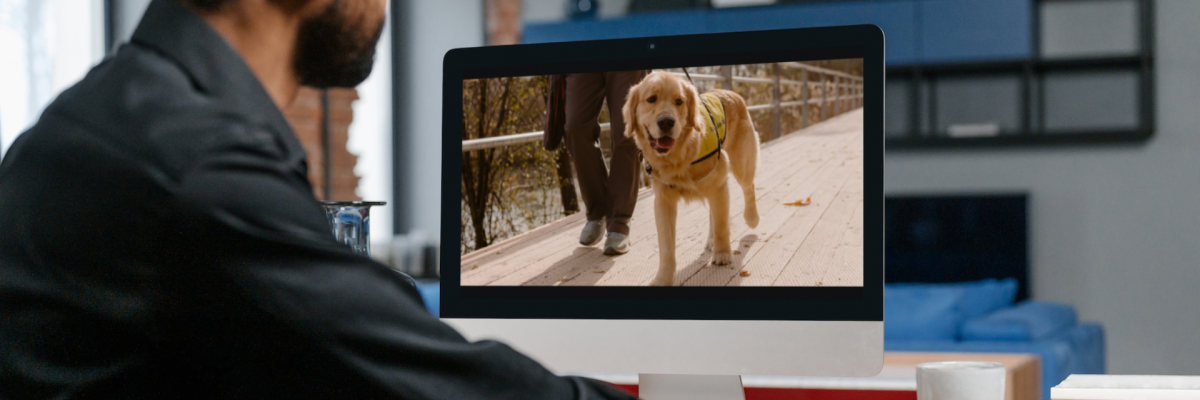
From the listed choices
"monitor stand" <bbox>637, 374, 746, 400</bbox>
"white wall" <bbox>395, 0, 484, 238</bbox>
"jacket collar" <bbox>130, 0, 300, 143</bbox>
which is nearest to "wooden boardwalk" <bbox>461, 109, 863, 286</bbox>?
"monitor stand" <bbox>637, 374, 746, 400</bbox>

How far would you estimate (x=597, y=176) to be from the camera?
3.39ft

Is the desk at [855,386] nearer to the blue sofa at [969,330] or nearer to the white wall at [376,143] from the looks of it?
the blue sofa at [969,330]

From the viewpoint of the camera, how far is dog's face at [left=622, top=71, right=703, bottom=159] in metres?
1.02

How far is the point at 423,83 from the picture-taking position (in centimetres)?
535

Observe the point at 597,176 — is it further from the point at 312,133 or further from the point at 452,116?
the point at 312,133

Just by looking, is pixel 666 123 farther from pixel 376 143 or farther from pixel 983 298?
pixel 376 143

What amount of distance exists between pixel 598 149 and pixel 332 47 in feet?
1.47

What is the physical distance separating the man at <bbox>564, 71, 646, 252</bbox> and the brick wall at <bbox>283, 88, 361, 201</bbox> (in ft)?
11.3

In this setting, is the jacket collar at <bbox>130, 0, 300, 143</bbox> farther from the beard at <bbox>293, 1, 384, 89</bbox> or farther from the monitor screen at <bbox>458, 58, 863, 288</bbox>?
the monitor screen at <bbox>458, 58, 863, 288</bbox>

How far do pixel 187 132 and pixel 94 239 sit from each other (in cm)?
7

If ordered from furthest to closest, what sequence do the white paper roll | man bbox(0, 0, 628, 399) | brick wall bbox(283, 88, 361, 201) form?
brick wall bbox(283, 88, 361, 201) < the white paper roll < man bbox(0, 0, 628, 399)

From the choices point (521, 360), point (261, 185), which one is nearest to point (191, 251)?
point (261, 185)

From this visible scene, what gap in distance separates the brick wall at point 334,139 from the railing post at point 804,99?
11.7 feet

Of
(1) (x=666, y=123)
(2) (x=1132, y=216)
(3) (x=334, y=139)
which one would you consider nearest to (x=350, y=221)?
(1) (x=666, y=123)
